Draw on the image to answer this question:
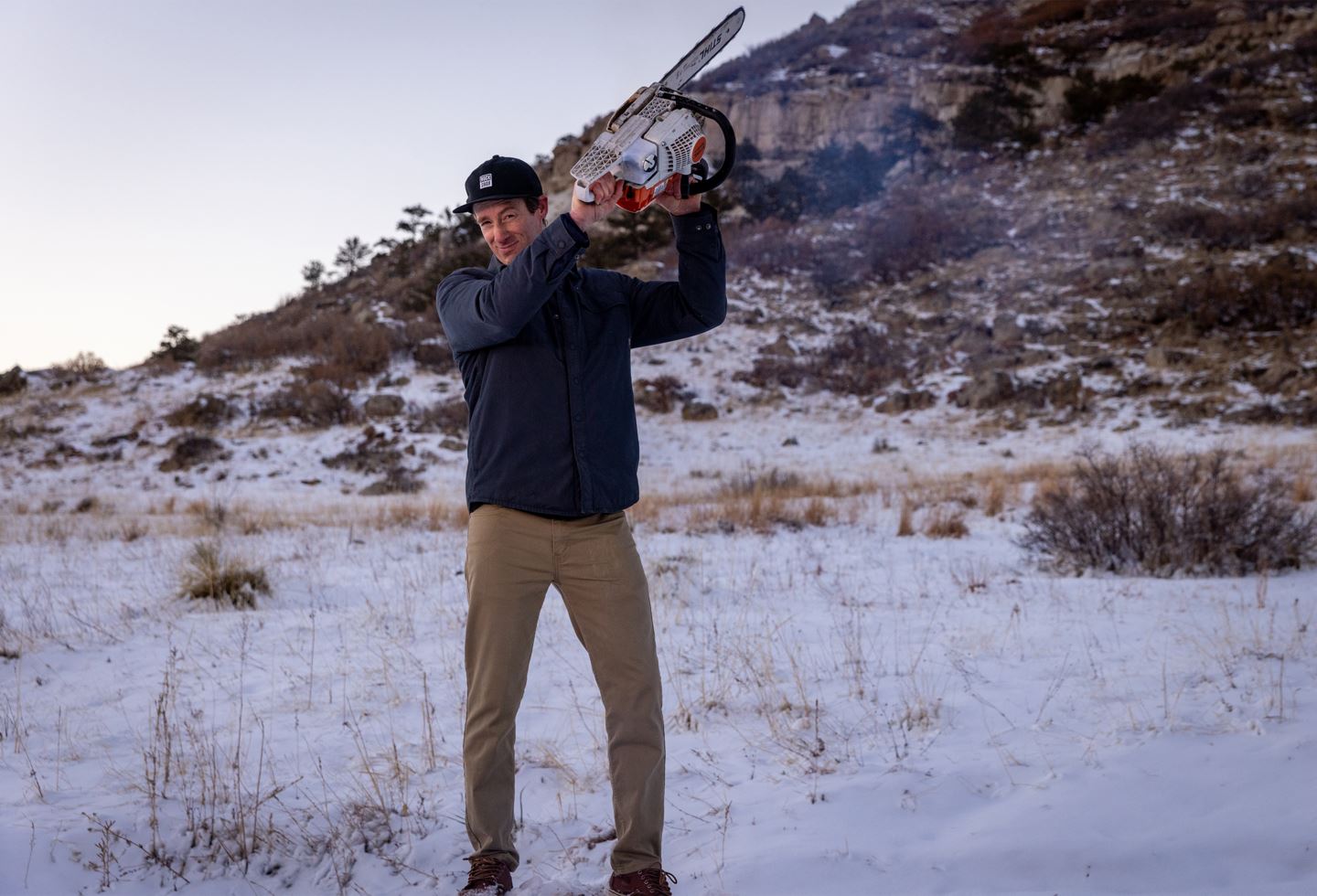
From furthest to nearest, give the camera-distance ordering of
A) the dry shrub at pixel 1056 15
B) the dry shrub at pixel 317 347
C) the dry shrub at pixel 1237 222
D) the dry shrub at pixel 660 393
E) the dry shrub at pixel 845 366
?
the dry shrub at pixel 1056 15
the dry shrub at pixel 1237 222
the dry shrub at pixel 317 347
the dry shrub at pixel 845 366
the dry shrub at pixel 660 393

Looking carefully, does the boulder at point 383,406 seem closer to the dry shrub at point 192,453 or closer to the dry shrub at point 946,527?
the dry shrub at point 192,453

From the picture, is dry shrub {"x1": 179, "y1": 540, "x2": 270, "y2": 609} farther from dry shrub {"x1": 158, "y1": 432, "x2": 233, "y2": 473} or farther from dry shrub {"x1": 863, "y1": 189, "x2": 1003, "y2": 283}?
dry shrub {"x1": 863, "y1": 189, "x2": 1003, "y2": 283}

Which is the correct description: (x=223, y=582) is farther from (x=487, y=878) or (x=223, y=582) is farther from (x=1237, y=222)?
(x=1237, y=222)

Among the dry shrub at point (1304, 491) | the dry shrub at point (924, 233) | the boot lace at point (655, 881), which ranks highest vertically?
the dry shrub at point (924, 233)

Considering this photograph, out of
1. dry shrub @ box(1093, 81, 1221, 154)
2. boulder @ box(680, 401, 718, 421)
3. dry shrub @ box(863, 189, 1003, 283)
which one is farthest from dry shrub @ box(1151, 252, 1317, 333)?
boulder @ box(680, 401, 718, 421)

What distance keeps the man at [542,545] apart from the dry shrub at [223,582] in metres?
4.57

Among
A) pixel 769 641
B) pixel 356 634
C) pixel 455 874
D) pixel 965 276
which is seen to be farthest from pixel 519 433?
pixel 965 276

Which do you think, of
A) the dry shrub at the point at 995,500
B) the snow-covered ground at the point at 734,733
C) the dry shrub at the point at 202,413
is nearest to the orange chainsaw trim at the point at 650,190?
the snow-covered ground at the point at 734,733

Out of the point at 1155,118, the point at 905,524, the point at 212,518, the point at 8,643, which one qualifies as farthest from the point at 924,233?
the point at 8,643

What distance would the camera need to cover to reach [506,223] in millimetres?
2564

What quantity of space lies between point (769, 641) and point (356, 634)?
8.96ft

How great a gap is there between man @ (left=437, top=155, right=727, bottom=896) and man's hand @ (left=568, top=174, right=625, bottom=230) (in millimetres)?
134

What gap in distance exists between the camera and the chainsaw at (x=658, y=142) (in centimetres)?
221

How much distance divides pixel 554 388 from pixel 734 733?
2.06m
